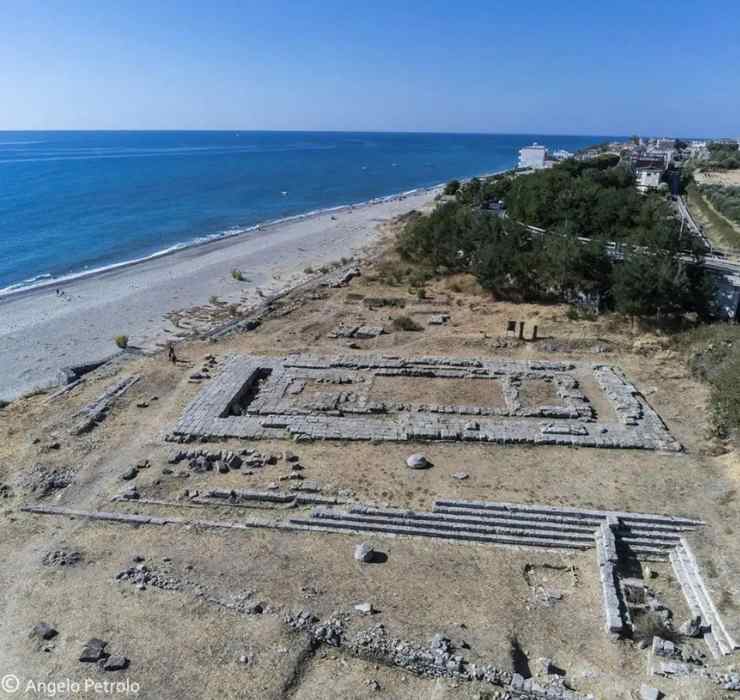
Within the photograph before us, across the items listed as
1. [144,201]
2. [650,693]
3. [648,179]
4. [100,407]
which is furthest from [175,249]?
[648,179]

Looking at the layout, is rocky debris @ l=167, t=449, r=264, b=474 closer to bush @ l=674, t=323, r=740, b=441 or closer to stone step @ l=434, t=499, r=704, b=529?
stone step @ l=434, t=499, r=704, b=529

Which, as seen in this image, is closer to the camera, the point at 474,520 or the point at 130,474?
the point at 474,520

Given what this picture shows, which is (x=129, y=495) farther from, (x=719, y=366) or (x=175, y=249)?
(x=175, y=249)

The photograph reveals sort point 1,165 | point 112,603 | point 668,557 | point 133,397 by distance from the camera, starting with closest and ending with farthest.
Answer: point 112,603 → point 668,557 → point 133,397 → point 1,165

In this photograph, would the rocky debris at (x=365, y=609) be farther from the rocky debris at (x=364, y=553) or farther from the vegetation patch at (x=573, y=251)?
the vegetation patch at (x=573, y=251)

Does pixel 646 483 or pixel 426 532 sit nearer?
pixel 426 532

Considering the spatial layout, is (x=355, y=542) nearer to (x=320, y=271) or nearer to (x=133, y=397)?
(x=133, y=397)

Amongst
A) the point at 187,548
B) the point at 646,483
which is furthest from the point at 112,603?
the point at 646,483
